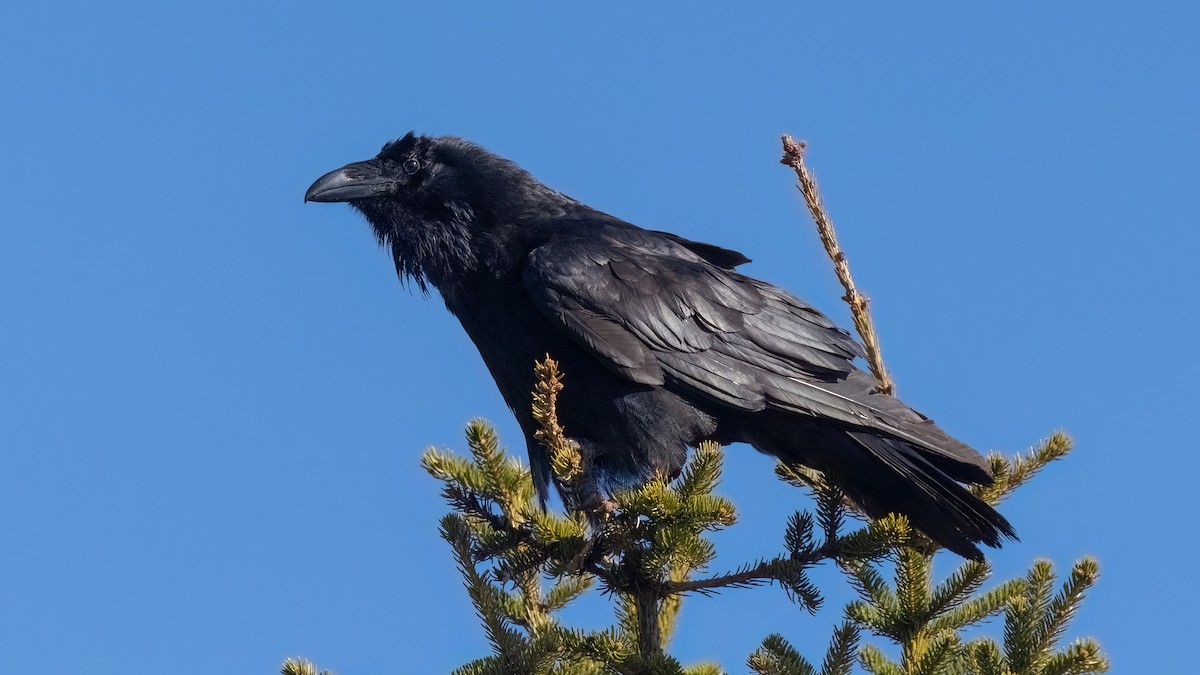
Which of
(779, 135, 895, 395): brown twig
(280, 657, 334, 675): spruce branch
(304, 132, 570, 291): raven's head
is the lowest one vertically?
(280, 657, 334, 675): spruce branch

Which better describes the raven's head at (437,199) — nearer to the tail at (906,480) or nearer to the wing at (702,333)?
the wing at (702,333)

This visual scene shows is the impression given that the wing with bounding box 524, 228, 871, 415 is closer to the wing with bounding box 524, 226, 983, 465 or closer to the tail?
the wing with bounding box 524, 226, 983, 465

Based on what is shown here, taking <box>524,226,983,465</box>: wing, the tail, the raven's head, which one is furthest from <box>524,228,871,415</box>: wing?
the raven's head

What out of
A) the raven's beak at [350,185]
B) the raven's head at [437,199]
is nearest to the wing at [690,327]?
the raven's head at [437,199]

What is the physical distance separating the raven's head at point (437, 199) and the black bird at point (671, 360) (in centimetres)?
2

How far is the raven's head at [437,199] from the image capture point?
6.55m

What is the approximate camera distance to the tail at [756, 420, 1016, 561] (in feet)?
16.6

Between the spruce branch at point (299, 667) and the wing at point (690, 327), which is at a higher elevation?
the wing at point (690, 327)

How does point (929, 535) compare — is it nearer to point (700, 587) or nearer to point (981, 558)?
point (981, 558)

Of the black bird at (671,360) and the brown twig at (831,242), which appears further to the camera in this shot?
the black bird at (671,360)

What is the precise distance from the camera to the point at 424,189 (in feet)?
23.0

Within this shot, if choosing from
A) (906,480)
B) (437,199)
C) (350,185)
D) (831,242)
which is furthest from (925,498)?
(350,185)

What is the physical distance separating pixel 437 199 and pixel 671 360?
1.94m

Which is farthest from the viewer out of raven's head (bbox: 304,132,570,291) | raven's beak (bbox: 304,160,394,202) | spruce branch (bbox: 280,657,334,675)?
raven's beak (bbox: 304,160,394,202)
